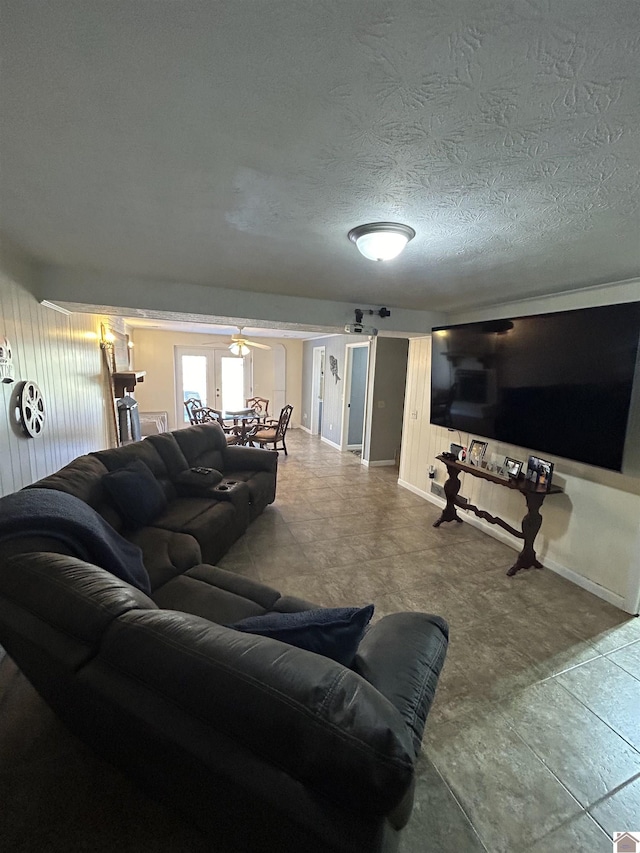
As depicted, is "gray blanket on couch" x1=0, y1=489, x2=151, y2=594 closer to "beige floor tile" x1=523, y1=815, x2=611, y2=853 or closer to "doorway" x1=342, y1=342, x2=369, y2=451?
"beige floor tile" x1=523, y1=815, x2=611, y2=853

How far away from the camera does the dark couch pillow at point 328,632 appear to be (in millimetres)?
1085

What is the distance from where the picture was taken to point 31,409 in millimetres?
2494

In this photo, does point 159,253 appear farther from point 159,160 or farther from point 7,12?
point 7,12

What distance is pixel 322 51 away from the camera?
81 centimetres

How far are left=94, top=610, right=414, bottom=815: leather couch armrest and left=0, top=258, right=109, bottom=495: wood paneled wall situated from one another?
1892mm

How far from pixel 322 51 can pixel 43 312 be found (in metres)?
3.03

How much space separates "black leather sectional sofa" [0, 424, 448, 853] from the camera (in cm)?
74

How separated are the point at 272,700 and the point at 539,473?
9.85ft

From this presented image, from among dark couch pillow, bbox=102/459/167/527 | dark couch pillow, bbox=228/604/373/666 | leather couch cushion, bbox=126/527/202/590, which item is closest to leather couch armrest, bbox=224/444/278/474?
dark couch pillow, bbox=102/459/167/527

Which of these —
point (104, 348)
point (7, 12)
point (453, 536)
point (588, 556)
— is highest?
point (7, 12)

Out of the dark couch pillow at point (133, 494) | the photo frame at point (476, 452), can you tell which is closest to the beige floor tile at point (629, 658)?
the photo frame at point (476, 452)

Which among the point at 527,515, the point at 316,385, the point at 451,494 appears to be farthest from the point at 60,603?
the point at 316,385

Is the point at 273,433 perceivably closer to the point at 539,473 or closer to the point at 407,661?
A: the point at 539,473

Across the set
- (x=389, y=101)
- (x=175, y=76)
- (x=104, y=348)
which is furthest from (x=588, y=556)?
(x=104, y=348)
